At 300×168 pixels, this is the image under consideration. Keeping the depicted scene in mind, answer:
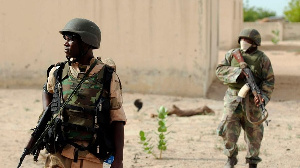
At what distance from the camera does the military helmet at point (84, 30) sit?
10.5 ft

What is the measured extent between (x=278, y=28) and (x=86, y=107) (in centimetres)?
3080

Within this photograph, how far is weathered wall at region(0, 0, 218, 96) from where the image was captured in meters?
11.2

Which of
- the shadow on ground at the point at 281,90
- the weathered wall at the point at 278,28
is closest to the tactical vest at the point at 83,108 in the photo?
the shadow on ground at the point at 281,90

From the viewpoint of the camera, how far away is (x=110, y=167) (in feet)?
10.7

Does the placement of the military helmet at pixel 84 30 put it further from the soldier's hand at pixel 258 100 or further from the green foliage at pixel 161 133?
the green foliage at pixel 161 133

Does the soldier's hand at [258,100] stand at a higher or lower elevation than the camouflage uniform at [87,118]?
lower

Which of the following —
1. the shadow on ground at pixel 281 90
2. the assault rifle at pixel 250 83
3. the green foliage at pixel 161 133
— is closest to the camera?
the assault rifle at pixel 250 83

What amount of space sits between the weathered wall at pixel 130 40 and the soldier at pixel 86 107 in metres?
7.93

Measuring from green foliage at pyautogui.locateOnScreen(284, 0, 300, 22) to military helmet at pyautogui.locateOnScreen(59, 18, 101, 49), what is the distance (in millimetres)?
42083

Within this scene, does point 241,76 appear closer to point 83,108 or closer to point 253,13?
point 83,108

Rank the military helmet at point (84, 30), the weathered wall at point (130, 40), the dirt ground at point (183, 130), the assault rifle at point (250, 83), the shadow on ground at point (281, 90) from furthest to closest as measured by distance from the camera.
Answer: the shadow on ground at point (281, 90) → the weathered wall at point (130, 40) → the dirt ground at point (183, 130) → the assault rifle at point (250, 83) → the military helmet at point (84, 30)

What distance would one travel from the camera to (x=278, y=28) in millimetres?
32969

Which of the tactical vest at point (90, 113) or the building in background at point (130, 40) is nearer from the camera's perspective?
the tactical vest at point (90, 113)

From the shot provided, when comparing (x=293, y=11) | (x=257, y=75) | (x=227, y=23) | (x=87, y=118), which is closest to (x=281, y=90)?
(x=257, y=75)
